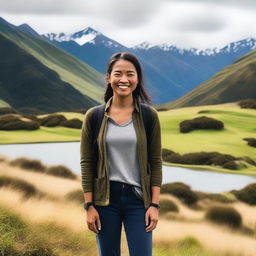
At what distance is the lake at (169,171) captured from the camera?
26.7 metres

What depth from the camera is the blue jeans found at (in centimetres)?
557

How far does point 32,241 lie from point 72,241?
4.26 feet

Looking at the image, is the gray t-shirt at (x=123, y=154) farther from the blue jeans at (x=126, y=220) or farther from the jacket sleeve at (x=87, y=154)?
the jacket sleeve at (x=87, y=154)

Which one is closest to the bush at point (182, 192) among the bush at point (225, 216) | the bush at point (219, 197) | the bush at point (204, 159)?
the bush at point (219, 197)

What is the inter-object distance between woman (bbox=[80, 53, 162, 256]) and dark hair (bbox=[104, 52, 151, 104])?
0.05ft

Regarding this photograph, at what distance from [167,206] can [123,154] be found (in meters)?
12.7

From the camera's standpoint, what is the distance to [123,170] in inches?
223

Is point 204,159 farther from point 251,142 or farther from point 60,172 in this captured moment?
point 60,172

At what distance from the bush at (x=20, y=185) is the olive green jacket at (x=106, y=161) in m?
9.73

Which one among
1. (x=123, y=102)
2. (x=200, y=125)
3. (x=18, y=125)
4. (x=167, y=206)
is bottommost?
(x=200, y=125)

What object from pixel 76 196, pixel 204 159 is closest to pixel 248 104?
pixel 204 159

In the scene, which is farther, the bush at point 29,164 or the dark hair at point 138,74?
the bush at point 29,164

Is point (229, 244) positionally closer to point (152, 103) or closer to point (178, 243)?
point (178, 243)

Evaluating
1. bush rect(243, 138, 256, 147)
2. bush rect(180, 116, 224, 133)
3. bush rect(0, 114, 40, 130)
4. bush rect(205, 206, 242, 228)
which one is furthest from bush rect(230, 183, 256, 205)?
bush rect(0, 114, 40, 130)
